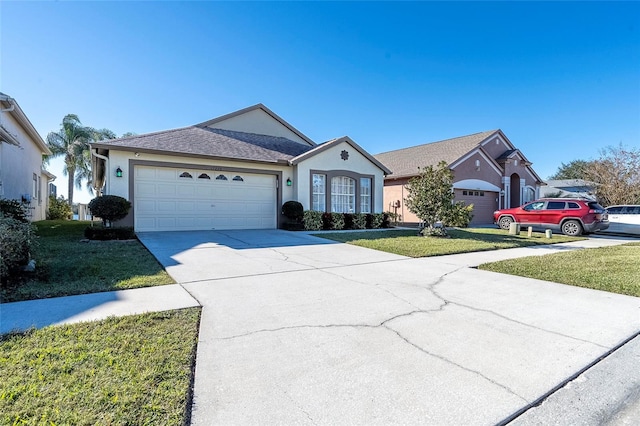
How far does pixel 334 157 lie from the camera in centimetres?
1557

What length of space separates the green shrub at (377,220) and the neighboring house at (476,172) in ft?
11.7

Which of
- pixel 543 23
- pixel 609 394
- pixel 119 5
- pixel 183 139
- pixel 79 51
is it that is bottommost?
pixel 609 394

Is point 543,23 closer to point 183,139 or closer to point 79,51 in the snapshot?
point 183,139

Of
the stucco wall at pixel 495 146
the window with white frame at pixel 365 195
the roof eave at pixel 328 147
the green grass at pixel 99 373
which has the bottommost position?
the green grass at pixel 99 373

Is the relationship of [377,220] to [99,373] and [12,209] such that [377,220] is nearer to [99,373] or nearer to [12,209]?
[12,209]

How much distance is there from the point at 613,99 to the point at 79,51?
2544cm

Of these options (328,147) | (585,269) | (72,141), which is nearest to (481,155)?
(328,147)

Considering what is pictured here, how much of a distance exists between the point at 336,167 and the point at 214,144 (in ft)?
19.0

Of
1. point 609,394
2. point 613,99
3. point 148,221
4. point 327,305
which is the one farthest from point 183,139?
point 613,99

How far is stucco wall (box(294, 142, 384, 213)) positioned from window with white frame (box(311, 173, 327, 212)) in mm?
364

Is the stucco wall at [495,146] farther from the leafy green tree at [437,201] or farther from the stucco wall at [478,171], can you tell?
the leafy green tree at [437,201]

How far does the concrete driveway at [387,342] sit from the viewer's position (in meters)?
2.14

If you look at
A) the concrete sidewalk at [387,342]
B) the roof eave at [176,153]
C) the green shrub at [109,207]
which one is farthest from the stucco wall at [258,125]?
the concrete sidewalk at [387,342]

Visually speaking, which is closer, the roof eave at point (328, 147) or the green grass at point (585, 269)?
the green grass at point (585, 269)
